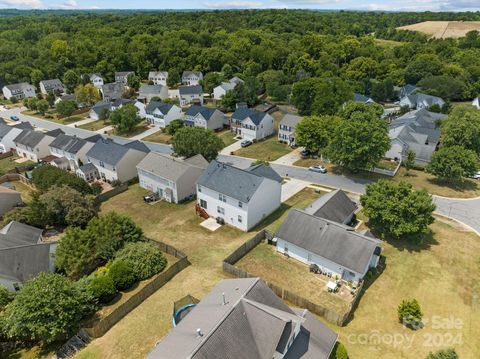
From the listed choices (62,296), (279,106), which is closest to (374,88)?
(279,106)

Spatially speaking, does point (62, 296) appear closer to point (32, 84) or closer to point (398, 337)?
point (398, 337)

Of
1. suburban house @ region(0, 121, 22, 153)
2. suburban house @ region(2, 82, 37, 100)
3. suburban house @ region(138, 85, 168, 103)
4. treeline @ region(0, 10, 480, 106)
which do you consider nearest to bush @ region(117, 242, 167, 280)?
suburban house @ region(0, 121, 22, 153)

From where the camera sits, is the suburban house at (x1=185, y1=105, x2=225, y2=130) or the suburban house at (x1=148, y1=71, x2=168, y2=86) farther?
the suburban house at (x1=148, y1=71, x2=168, y2=86)

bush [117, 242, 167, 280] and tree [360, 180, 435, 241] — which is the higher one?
tree [360, 180, 435, 241]

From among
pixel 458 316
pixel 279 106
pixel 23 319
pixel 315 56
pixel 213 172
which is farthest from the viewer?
pixel 315 56

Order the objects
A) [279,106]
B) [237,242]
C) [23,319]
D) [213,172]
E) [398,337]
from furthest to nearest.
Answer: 1. [279,106]
2. [213,172]
3. [237,242]
4. [398,337]
5. [23,319]

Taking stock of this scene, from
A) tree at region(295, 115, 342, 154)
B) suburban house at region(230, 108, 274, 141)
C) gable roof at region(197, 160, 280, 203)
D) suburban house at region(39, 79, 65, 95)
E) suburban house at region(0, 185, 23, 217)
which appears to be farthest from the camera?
suburban house at region(39, 79, 65, 95)

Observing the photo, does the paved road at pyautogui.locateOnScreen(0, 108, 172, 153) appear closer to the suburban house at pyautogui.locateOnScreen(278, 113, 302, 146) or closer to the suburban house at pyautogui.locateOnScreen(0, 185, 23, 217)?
the suburban house at pyautogui.locateOnScreen(278, 113, 302, 146)

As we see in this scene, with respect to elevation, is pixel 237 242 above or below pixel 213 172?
below

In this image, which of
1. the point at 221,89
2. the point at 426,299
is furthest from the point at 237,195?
the point at 221,89
